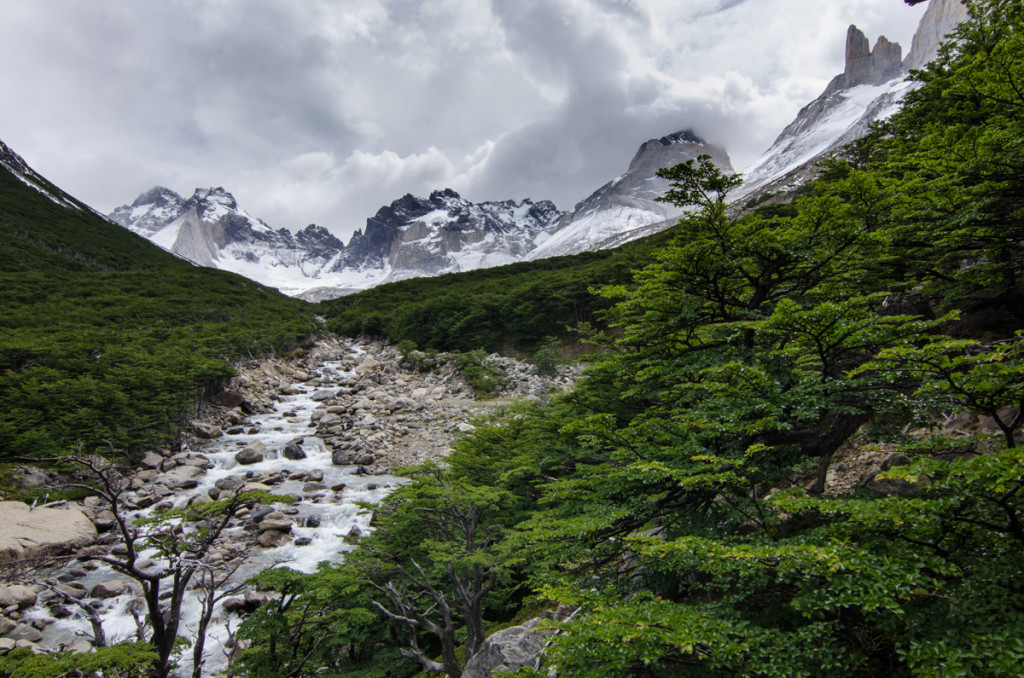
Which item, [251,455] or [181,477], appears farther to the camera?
[251,455]

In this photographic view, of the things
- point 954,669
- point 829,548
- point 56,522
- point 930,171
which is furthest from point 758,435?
point 56,522

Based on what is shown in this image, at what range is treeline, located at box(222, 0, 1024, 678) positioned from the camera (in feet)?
10.7

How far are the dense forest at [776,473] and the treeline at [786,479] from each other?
0.04 m

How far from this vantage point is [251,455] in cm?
1939

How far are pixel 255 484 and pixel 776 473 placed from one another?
1857 centimetres

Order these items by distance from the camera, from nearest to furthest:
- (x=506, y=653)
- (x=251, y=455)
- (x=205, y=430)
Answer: (x=506, y=653), (x=251, y=455), (x=205, y=430)

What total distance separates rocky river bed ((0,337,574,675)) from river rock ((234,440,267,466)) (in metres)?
0.06

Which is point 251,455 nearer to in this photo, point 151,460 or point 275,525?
point 151,460

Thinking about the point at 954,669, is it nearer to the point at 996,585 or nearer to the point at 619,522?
the point at 996,585

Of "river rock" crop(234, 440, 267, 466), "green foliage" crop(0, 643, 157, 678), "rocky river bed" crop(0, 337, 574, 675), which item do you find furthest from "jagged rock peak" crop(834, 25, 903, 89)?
"green foliage" crop(0, 643, 157, 678)

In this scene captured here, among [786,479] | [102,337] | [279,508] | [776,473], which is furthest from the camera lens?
[102,337]

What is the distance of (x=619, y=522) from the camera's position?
5953 mm

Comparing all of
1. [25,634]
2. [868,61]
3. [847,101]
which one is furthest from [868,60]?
[25,634]

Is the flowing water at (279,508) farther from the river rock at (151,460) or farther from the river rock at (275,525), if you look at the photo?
the river rock at (151,460)
